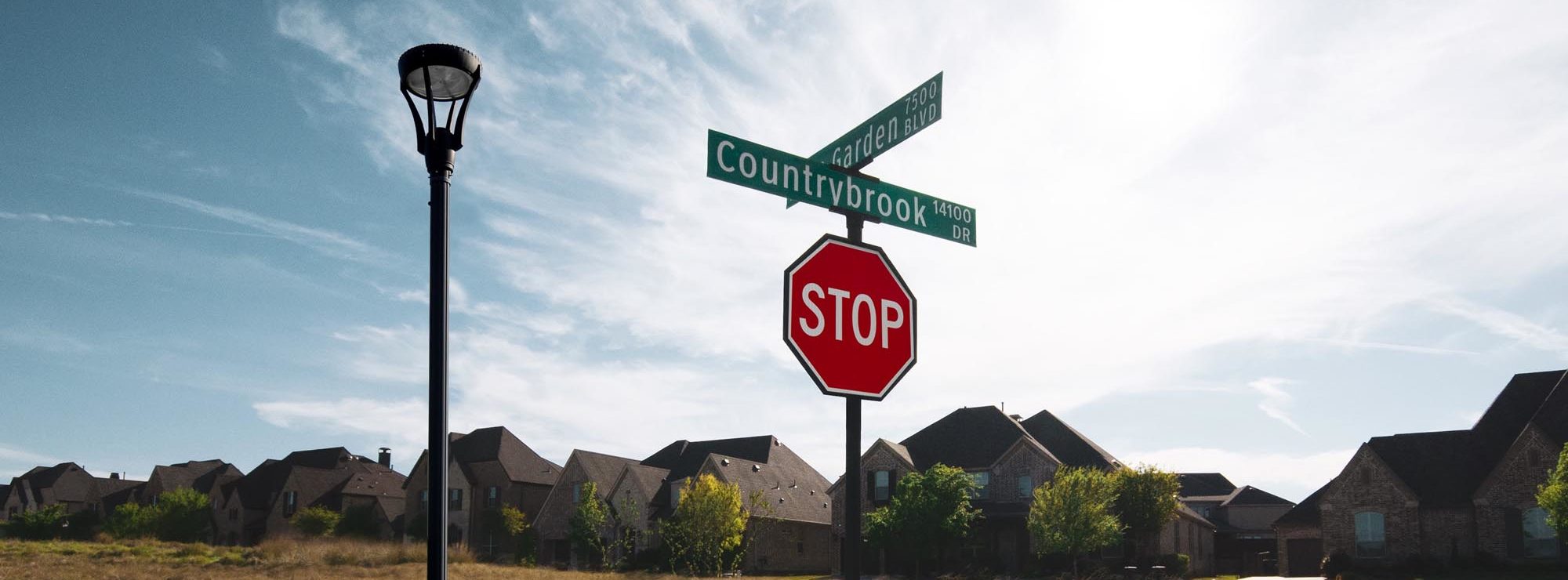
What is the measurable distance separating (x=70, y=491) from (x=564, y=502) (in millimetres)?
69318

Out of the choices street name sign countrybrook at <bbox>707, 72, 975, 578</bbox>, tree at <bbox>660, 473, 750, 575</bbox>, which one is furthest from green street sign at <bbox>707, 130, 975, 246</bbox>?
tree at <bbox>660, 473, 750, 575</bbox>

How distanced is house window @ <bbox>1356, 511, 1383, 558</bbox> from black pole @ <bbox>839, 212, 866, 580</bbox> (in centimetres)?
4960

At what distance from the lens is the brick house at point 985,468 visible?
50.9 meters

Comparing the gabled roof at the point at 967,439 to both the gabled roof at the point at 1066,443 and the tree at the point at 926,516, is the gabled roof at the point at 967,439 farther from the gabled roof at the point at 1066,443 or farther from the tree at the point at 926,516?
the tree at the point at 926,516

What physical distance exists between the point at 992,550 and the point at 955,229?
45.2m

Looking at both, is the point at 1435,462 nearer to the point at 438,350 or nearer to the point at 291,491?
the point at 438,350

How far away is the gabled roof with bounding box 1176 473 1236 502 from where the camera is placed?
80.2 meters

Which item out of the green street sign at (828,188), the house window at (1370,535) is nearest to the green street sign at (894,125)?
the green street sign at (828,188)

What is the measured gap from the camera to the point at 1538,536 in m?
45.5

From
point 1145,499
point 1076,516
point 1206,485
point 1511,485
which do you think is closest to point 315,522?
point 1076,516

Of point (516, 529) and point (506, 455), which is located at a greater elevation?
point (506, 455)

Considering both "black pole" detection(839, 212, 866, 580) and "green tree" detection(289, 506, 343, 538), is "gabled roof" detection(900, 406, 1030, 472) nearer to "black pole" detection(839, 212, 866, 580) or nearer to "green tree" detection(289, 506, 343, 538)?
"green tree" detection(289, 506, 343, 538)

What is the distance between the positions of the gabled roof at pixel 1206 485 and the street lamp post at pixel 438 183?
79.3m

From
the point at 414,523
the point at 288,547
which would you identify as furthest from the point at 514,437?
the point at 288,547
